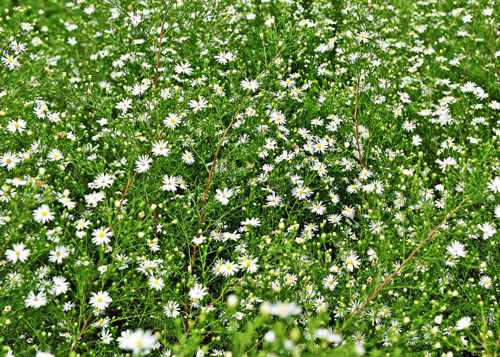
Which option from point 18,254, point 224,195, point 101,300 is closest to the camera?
point 18,254

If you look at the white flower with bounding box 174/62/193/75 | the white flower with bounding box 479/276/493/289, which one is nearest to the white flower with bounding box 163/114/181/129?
the white flower with bounding box 174/62/193/75

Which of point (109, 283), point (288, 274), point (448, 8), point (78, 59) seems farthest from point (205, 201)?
point (448, 8)

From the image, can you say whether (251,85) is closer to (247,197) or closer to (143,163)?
(247,197)

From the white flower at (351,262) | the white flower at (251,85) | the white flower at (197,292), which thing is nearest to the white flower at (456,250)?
the white flower at (351,262)

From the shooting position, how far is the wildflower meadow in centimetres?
246

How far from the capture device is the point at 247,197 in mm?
3215

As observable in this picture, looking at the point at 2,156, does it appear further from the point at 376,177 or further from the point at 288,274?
the point at 376,177

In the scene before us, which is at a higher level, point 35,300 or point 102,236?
point 102,236

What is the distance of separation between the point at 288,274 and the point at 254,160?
0.95 m

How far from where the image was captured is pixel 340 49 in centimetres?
408

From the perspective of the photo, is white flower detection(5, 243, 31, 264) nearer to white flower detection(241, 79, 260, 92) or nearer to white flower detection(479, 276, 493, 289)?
white flower detection(241, 79, 260, 92)

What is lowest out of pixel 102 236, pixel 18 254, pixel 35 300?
pixel 35 300

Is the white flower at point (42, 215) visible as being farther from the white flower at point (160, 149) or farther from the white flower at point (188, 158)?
the white flower at point (188, 158)

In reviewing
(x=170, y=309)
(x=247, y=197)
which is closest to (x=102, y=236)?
(x=170, y=309)
